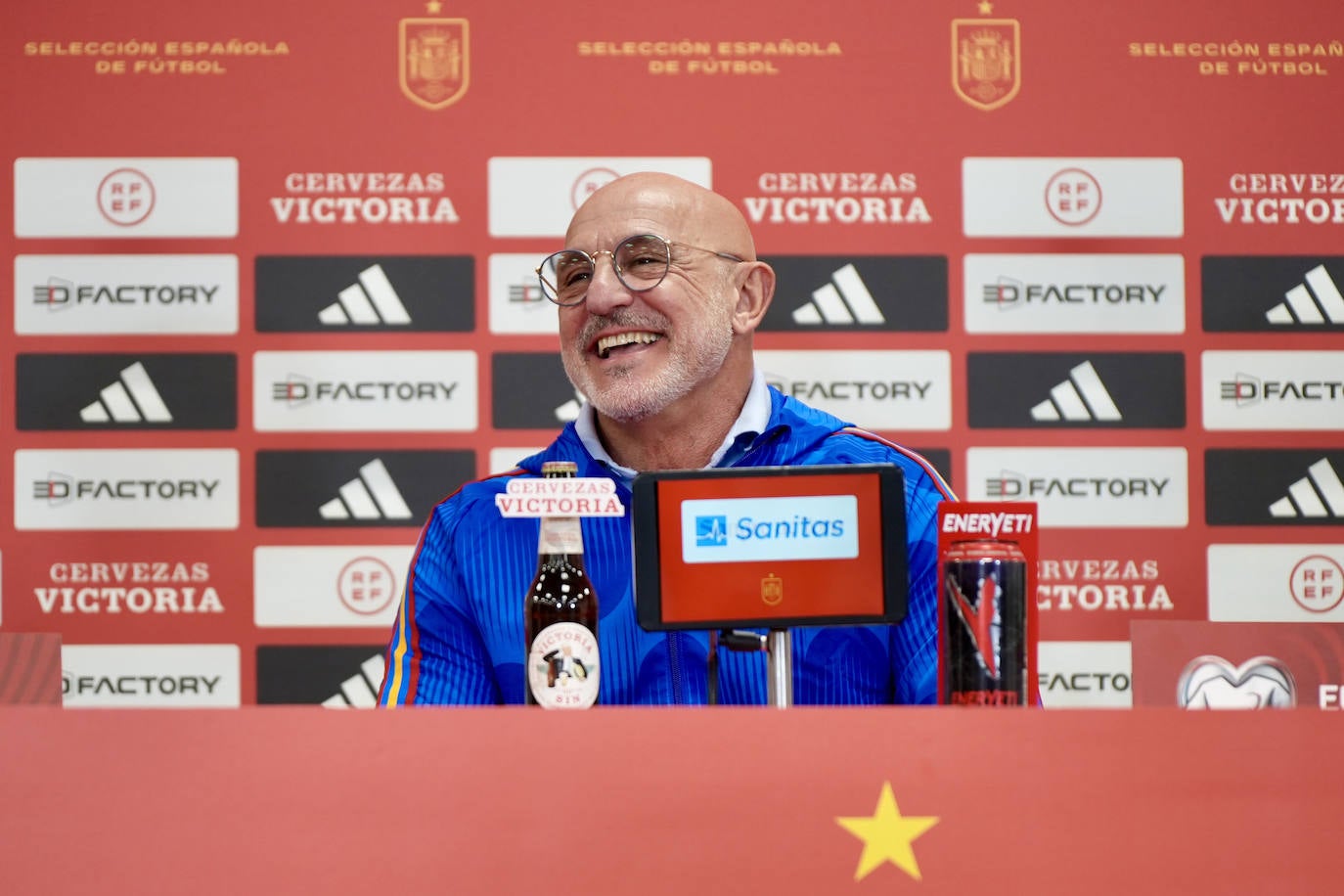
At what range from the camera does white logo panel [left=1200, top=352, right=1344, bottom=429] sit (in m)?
2.67

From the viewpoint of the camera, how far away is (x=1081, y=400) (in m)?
2.65

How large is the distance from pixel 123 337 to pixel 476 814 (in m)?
2.20

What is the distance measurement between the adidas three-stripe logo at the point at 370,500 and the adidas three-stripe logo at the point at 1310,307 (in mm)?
1786

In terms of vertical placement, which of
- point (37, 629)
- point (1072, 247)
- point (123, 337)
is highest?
point (1072, 247)

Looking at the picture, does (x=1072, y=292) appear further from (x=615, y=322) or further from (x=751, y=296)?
(x=615, y=322)

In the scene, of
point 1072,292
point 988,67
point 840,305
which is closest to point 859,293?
point 840,305

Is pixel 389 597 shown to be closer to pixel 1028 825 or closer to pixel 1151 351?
pixel 1151 351

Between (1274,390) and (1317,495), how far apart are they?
0.22 metres

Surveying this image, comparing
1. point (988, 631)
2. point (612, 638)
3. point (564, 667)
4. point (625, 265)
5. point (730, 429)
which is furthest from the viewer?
point (730, 429)

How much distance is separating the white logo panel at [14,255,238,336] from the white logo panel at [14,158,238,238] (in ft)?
0.19

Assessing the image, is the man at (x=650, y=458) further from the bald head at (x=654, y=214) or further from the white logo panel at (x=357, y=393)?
the white logo panel at (x=357, y=393)

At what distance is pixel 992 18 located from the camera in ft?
8.82

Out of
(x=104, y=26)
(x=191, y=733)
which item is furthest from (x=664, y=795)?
(x=104, y=26)

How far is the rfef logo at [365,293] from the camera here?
2.65 meters
